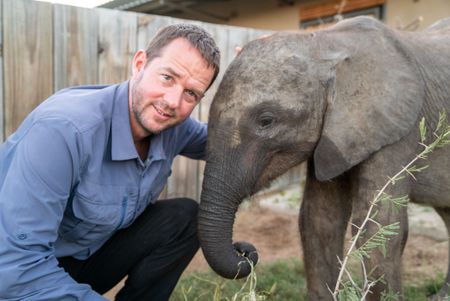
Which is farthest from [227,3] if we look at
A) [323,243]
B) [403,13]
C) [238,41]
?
[323,243]

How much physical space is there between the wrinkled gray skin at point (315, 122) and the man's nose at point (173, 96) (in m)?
0.24

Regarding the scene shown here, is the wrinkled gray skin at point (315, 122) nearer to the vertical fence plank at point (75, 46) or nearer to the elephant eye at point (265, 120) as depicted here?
the elephant eye at point (265, 120)

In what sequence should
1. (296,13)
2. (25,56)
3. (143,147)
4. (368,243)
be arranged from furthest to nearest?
(296,13) → (25,56) → (143,147) → (368,243)

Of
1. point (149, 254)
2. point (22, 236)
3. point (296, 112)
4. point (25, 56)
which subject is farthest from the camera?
point (25, 56)

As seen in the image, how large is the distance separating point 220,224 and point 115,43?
9.07ft

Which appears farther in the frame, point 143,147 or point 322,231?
point 322,231

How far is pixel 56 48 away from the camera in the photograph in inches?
172

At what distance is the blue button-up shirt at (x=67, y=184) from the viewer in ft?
6.94

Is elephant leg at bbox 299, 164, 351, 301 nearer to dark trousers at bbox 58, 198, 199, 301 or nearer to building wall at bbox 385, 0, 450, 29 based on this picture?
dark trousers at bbox 58, 198, 199, 301

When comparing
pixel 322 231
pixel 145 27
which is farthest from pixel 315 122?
pixel 145 27

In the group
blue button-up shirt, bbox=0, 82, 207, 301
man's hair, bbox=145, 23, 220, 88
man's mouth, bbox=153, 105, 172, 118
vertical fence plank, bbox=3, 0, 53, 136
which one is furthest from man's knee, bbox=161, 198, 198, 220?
vertical fence plank, bbox=3, 0, 53, 136

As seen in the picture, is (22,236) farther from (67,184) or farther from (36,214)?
(67,184)

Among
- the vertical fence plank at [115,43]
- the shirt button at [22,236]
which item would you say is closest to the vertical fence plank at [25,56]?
the vertical fence plank at [115,43]

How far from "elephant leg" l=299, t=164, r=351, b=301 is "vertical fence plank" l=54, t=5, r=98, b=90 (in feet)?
7.75
